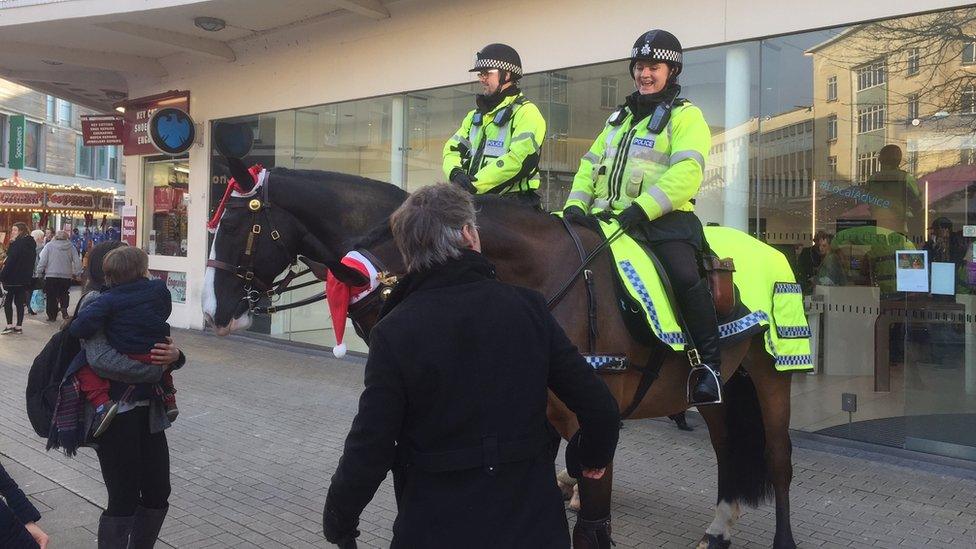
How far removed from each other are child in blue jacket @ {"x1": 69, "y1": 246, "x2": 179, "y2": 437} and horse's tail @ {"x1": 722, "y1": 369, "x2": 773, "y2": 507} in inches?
133

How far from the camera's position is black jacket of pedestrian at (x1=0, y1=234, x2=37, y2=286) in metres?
14.6

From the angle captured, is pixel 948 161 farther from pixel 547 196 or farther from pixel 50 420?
pixel 50 420

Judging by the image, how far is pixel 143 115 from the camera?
602 inches

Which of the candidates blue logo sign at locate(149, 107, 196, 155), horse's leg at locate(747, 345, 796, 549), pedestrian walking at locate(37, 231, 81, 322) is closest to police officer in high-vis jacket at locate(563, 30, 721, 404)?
horse's leg at locate(747, 345, 796, 549)

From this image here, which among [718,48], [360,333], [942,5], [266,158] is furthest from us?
[266,158]

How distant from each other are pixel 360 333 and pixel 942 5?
6.03 m

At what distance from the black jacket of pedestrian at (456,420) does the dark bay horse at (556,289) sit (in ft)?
3.17

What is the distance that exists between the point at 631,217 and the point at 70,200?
29.4 metres

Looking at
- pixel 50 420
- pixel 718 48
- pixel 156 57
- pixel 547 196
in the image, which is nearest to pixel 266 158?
pixel 156 57

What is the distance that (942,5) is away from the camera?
660 cm

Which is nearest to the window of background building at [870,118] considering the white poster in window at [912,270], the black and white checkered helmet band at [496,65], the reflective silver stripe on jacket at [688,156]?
the white poster in window at [912,270]

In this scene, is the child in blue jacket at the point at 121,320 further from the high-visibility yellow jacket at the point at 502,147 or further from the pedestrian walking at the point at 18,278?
the pedestrian walking at the point at 18,278

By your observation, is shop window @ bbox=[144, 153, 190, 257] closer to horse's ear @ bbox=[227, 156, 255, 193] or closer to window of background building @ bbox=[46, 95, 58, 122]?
horse's ear @ bbox=[227, 156, 255, 193]

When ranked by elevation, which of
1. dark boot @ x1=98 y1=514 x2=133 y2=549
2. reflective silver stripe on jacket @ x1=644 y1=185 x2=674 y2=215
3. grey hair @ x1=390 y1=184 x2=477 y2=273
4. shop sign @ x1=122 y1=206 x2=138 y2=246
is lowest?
dark boot @ x1=98 y1=514 x2=133 y2=549
